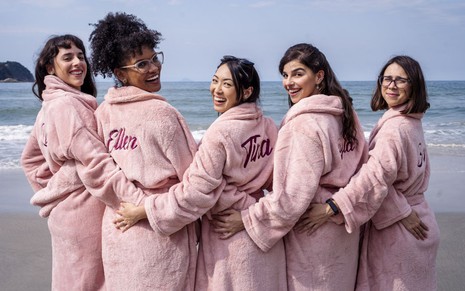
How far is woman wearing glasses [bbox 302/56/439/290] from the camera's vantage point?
283cm

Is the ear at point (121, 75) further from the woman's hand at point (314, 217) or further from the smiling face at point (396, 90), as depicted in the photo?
the smiling face at point (396, 90)

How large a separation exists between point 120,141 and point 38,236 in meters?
3.29

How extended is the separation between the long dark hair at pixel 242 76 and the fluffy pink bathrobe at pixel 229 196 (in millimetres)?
66

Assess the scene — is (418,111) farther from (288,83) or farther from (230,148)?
(230,148)

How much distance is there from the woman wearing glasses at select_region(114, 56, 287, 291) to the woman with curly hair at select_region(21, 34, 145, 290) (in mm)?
243

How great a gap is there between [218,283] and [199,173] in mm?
586

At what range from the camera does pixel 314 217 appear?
2.83 m

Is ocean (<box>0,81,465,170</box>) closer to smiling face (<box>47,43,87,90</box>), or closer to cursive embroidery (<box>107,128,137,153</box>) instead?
smiling face (<box>47,43,87,90</box>)

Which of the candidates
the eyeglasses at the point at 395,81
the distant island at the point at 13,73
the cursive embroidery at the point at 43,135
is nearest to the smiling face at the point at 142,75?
the cursive embroidery at the point at 43,135

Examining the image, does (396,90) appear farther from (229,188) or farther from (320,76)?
(229,188)

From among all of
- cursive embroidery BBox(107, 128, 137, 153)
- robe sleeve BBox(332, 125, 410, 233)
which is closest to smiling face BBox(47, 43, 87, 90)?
cursive embroidery BBox(107, 128, 137, 153)

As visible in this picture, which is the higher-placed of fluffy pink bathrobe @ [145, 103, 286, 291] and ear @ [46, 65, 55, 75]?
ear @ [46, 65, 55, 75]

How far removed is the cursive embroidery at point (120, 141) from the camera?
279 cm

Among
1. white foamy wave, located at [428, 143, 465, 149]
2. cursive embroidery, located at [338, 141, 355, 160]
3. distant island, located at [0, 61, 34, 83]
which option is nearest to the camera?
cursive embroidery, located at [338, 141, 355, 160]
